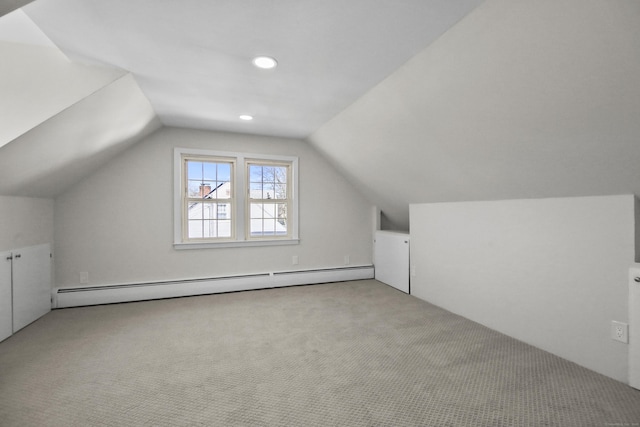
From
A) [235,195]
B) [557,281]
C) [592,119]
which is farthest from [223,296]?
[592,119]

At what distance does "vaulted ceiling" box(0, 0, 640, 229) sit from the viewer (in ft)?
4.97

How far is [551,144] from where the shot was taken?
76.8 inches

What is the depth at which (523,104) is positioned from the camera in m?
1.84

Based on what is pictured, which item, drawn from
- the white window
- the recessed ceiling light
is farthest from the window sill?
the recessed ceiling light

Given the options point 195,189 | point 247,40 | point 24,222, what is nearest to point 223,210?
point 195,189

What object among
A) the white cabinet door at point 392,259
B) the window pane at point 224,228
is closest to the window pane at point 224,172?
the window pane at point 224,228

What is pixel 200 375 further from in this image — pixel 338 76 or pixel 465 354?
pixel 338 76

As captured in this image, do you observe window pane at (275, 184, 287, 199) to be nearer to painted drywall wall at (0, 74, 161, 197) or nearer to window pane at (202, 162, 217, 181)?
window pane at (202, 162, 217, 181)

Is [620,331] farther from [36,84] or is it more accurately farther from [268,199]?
[36,84]

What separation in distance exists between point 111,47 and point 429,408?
9.92ft

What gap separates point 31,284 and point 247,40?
3.24 m

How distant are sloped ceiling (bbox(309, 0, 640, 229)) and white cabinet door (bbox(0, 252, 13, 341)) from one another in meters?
3.52

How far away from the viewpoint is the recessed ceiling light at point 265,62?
2.13 metres

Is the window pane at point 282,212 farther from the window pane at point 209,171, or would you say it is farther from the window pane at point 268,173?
the window pane at point 209,171
